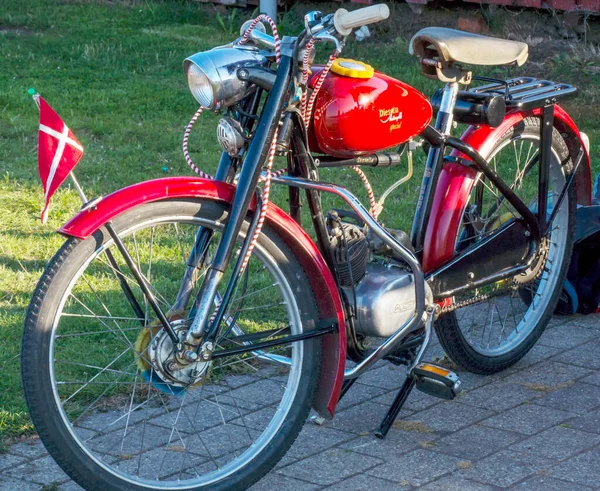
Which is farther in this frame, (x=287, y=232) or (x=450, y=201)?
(x=450, y=201)

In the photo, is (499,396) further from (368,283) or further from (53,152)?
(53,152)

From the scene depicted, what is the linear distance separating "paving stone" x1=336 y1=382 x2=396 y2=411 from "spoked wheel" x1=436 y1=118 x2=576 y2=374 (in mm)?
299

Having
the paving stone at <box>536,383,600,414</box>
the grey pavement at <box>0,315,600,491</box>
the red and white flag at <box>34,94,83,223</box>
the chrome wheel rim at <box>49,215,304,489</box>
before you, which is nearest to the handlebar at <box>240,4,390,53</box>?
the chrome wheel rim at <box>49,215,304,489</box>

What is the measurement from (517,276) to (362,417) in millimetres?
829

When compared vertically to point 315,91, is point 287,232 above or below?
below

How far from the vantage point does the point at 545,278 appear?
4305mm

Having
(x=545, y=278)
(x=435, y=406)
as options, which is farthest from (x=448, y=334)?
(x=545, y=278)

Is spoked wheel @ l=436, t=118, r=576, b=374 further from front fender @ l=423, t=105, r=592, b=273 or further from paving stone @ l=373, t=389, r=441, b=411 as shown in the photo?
paving stone @ l=373, t=389, r=441, b=411

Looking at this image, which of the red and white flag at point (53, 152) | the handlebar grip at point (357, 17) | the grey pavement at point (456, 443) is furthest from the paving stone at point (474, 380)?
the red and white flag at point (53, 152)

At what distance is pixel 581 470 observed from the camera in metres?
3.33

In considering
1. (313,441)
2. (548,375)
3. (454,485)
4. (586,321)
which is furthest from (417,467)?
(586,321)

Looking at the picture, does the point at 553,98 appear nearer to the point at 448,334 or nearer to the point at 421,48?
the point at 421,48

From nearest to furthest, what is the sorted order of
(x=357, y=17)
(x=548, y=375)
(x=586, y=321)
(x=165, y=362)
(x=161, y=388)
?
(x=357, y=17)
(x=165, y=362)
(x=161, y=388)
(x=548, y=375)
(x=586, y=321)

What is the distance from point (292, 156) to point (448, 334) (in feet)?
3.58
